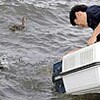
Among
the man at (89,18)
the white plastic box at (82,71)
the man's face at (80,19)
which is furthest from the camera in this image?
the man's face at (80,19)

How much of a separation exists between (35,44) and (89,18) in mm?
3185

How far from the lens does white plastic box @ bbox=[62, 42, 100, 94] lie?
6.02 m

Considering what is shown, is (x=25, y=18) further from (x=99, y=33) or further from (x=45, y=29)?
(x=99, y=33)

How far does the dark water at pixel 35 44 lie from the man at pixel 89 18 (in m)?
1.05

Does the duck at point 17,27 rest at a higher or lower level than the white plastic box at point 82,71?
higher

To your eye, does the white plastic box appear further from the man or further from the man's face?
the man's face

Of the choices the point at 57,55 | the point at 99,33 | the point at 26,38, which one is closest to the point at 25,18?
the point at 26,38

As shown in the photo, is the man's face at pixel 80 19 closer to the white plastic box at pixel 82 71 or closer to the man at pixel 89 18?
the man at pixel 89 18

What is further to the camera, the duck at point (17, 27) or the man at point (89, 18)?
the duck at point (17, 27)

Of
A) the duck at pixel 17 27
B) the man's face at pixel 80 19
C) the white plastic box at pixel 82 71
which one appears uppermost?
the duck at pixel 17 27

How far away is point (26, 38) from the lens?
984cm

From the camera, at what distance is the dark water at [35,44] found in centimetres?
741

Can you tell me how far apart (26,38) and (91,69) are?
3.99 m

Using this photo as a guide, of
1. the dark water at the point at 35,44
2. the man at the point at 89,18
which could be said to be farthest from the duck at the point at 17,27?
the man at the point at 89,18
